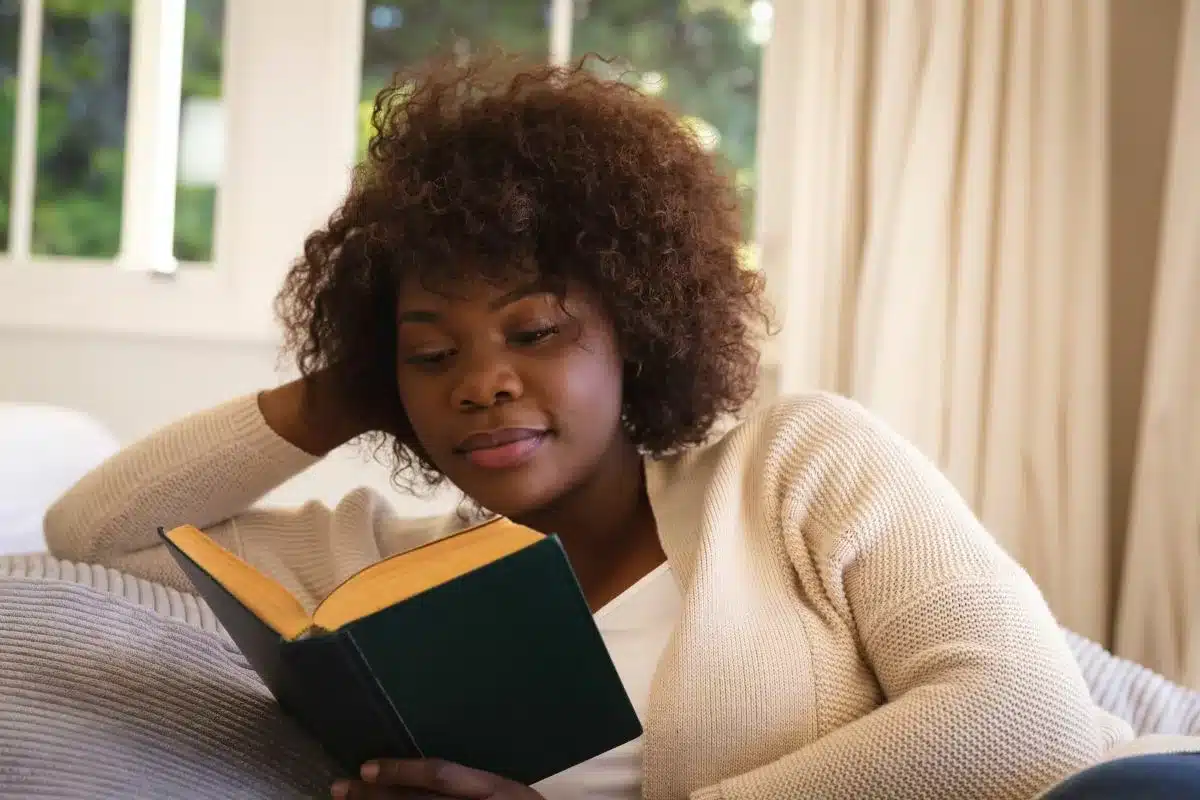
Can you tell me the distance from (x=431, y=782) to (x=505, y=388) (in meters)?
0.35

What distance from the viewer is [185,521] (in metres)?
1.24

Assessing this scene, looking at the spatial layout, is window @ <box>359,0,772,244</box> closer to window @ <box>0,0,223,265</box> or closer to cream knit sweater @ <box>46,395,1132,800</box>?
window @ <box>0,0,223,265</box>

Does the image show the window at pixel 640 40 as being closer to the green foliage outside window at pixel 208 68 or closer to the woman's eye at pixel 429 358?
the green foliage outside window at pixel 208 68

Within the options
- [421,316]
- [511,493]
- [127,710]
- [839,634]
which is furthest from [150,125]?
[839,634]

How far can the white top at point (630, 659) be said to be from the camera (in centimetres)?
101

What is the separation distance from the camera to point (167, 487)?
123 centimetres

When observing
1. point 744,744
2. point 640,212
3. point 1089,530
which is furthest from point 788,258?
→ point 744,744

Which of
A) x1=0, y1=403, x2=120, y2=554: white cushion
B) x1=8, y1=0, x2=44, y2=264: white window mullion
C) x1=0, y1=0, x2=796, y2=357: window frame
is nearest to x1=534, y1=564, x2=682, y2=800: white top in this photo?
x1=0, y1=403, x2=120, y2=554: white cushion

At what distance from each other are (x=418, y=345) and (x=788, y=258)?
0.98 m

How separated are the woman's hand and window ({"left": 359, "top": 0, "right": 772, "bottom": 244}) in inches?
57.4

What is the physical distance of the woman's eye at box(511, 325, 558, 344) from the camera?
3.44 ft

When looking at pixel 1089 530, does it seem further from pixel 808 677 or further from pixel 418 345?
pixel 418 345

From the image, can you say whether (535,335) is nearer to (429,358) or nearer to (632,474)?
(429,358)

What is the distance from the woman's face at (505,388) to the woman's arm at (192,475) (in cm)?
22
